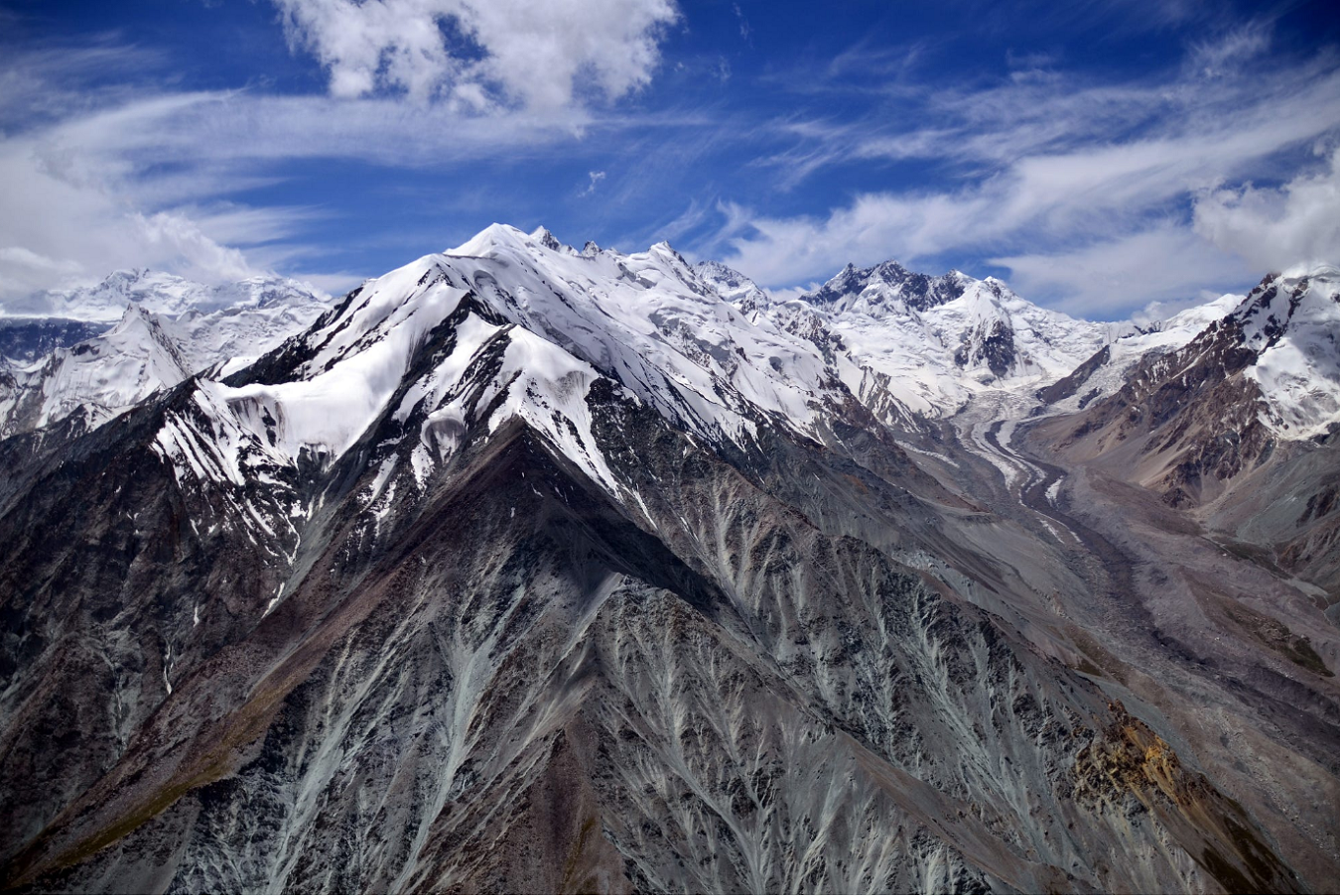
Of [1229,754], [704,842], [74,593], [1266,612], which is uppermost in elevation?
[704,842]

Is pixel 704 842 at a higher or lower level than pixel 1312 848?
higher

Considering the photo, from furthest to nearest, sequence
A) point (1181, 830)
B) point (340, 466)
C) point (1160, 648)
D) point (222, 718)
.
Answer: point (1160, 648)
point (340, 466)
point (222, 718)
point (1181, 830)

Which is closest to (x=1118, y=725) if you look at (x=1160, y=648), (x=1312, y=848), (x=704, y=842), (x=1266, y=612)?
(x=1312, y=848)

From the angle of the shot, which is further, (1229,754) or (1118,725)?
(1229,754)

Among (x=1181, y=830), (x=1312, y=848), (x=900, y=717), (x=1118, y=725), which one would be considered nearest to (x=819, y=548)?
(x=900, y=717)

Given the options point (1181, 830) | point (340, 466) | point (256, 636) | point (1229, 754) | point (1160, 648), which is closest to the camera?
point (1181, 830)

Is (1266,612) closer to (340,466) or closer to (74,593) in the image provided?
(340,466)
